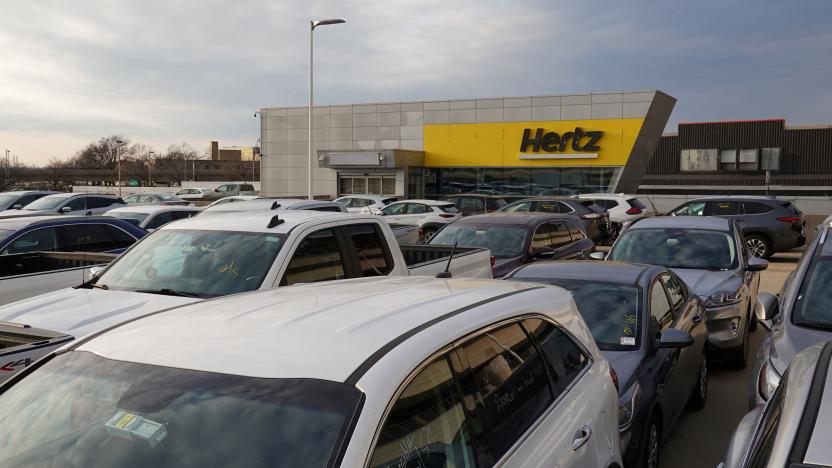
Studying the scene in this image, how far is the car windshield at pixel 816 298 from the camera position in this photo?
5.37 metres

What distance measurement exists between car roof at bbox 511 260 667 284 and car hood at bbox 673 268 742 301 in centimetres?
199

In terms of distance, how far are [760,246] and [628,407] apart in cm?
1624

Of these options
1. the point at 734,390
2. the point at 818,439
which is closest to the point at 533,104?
the point at 734,390

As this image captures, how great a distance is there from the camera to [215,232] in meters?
6.18

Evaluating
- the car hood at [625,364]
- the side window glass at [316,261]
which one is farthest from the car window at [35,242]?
the car hood at [625,364]

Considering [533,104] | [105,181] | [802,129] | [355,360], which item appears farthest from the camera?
[105,181]

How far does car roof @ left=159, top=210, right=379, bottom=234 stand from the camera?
611 centimetres

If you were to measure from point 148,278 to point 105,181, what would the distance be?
316 ft

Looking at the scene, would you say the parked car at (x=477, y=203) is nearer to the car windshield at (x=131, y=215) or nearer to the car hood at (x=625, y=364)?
the car windshield at (x=131, y=215)

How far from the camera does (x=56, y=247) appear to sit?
30.8 feet

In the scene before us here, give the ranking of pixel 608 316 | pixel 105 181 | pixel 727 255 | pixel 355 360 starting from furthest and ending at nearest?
1. pixel 105 181
2. pixel 727 255
3. pixel 608 316
4. pixel 355 360

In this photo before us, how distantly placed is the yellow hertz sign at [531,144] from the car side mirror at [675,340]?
103 ft

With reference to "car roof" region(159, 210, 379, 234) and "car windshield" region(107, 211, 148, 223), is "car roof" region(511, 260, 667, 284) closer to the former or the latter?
"car roof" region(159, 210, 379, 234)

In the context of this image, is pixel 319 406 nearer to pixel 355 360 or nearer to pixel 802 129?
pixel 355 360
